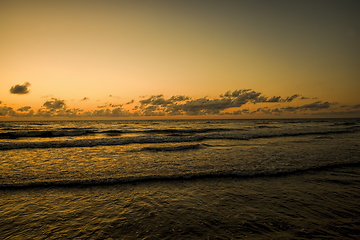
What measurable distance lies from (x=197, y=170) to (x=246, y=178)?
252 cm

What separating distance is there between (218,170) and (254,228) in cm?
495

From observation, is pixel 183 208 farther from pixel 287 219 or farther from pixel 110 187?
pixel 110 187

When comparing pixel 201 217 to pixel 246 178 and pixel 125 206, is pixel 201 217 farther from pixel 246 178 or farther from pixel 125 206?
pixel 246 178

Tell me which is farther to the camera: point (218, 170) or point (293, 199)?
point (218, 170)

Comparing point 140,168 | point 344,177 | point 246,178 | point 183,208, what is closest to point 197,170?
point 246,178

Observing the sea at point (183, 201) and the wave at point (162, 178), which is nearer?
the sea at point (183, 201)

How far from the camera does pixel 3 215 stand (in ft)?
18.0

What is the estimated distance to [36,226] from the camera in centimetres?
496

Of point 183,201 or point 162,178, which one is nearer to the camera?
point 183,201

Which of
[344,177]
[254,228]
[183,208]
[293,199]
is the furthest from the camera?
[344,177]

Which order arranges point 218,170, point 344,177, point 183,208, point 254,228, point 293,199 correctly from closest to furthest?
point 254,228, point 183,208, point 293,199, point 344,177, point 218,170

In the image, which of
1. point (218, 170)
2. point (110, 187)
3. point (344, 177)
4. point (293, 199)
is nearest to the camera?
point (293, 199)

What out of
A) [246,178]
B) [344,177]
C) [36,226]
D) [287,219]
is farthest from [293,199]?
[36,226]

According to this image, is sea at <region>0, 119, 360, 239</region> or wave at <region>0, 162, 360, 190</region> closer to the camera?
sea at <region>0, 119, 360, 239</region>
